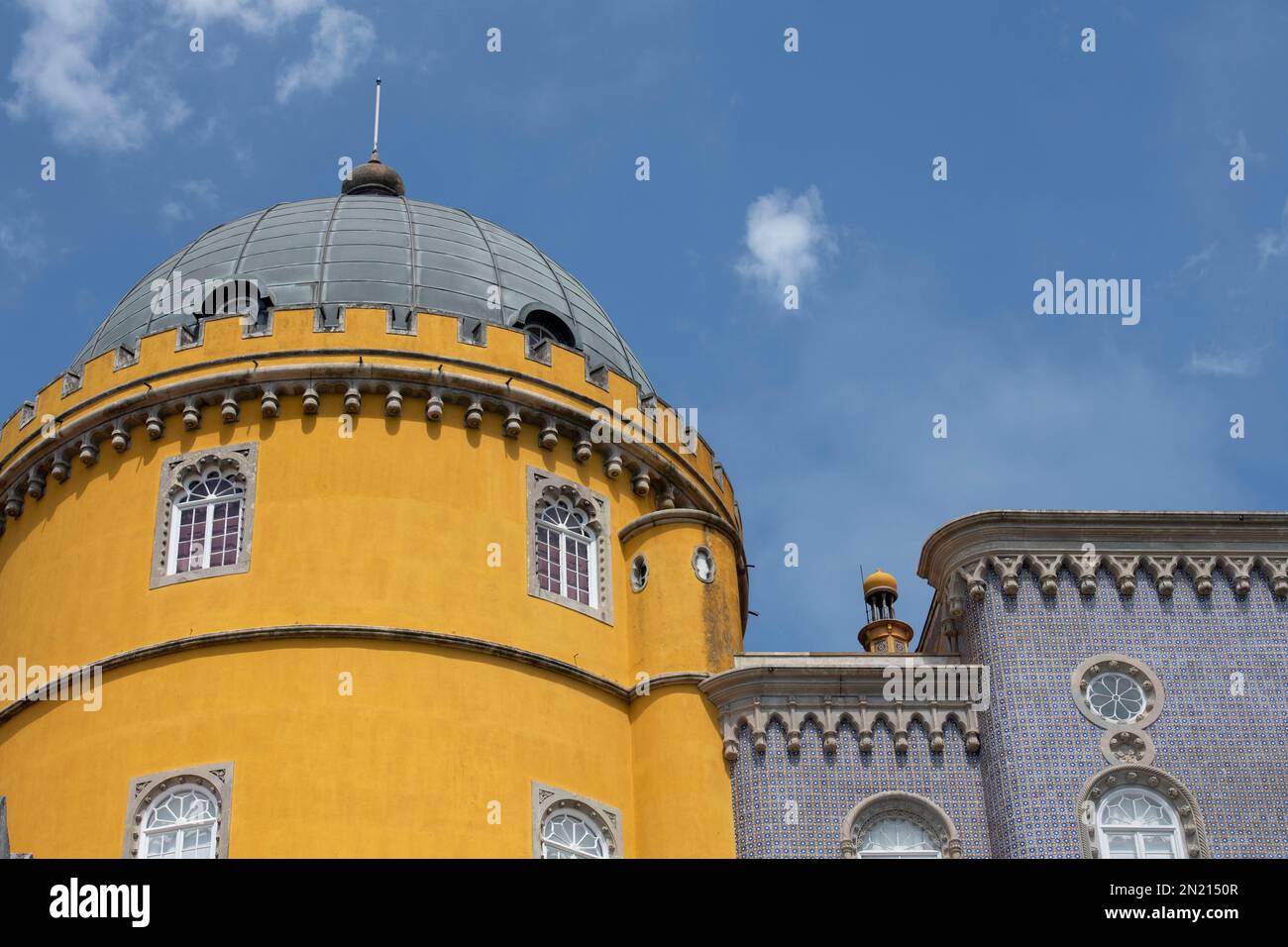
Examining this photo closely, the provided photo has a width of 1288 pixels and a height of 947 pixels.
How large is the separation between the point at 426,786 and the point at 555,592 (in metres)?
4.01

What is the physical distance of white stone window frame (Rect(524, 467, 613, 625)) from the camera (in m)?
29.9

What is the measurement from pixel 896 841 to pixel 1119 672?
382cm

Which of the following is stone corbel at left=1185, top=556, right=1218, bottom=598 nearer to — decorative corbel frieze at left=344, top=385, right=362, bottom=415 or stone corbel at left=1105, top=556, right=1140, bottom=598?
stone corbel at left=1105, top=556, right=1140, bottom=598

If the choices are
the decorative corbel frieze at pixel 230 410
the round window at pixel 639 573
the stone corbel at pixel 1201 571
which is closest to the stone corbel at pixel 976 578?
the stone corbel at pixel 1201 571

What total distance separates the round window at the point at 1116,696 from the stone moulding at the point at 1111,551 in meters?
1.32

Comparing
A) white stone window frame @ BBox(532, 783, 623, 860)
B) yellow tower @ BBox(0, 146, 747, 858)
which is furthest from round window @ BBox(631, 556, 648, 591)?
white stone window frame @ BBox(532, 783, 623, 860)

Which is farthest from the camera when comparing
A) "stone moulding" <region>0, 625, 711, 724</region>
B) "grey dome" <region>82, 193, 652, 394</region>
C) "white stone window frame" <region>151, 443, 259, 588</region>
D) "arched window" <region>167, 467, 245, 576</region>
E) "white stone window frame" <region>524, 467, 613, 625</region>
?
"grey dome" <region>82, 193, 652, 394</region>

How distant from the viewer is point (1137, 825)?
27.0 m

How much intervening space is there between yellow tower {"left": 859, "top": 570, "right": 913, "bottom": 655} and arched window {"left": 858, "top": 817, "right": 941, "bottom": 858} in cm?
1212

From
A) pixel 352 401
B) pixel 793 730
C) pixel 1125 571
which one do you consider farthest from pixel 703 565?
pixel 1125 571
